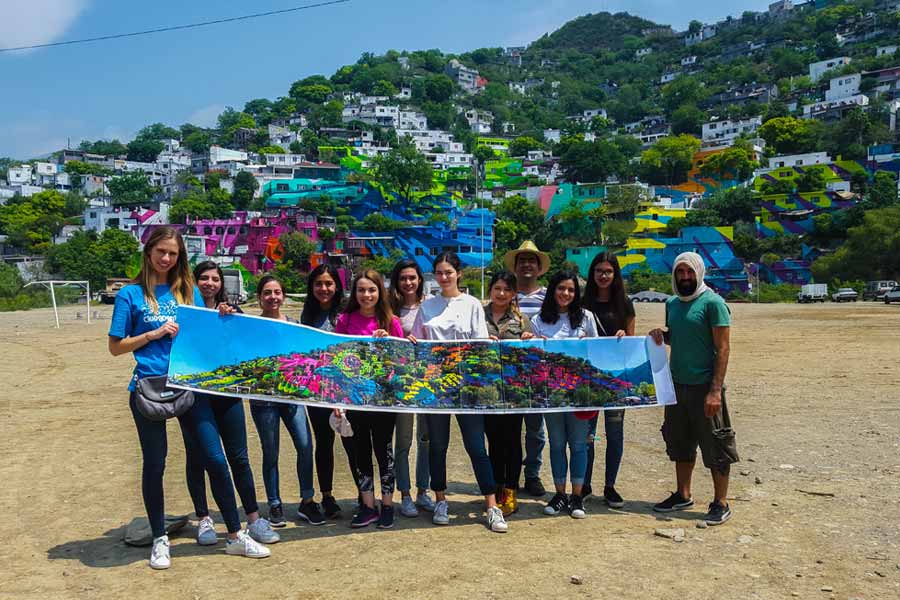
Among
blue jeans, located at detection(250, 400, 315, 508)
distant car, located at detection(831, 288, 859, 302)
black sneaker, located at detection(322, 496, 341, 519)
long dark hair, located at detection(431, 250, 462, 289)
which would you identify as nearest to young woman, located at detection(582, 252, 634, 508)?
long dark hair, located at detection(431, 250, 462, 289)

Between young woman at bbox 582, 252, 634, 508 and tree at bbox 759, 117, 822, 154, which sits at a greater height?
tree at bbox 759, 117, 822, 154

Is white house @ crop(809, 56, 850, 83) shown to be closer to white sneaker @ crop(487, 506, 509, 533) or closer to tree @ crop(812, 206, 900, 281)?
tree @ crop(812, 206, 900, 281)

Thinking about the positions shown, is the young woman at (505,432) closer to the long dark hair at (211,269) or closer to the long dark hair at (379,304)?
the long dark hair at (379,304)

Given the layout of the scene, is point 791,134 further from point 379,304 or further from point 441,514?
point 441,514

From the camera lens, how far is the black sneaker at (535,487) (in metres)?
5.50

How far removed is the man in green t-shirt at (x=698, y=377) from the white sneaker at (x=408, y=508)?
181 cm

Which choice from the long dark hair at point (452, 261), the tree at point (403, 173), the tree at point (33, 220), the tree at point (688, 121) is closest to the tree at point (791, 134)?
the tree at point (688, 121)

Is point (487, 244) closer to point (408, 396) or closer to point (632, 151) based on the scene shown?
point (632, 151)

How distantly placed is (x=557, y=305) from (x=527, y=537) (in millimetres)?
1677

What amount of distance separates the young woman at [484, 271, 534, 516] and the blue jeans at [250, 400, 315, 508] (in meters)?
1.33

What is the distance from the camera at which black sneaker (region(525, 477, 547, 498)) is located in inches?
216

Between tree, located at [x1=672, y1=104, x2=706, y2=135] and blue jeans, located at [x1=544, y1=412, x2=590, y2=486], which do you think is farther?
tree, located at [x1=672, y1=104, x2=706, y2=135]

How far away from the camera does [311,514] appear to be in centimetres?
488

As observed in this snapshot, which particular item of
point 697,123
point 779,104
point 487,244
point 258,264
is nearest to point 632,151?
point 697,123
